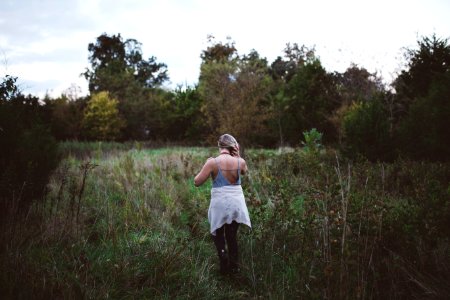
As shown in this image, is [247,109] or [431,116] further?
[247,109]

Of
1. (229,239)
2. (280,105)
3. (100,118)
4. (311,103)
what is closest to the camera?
(229,239)

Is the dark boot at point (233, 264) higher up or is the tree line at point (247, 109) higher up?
the tree line at point (247, 109)

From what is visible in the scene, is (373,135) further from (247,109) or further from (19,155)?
(19,155)

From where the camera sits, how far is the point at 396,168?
7516 mm

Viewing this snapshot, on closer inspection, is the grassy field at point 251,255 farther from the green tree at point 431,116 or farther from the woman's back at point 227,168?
the green tree at point 431,116

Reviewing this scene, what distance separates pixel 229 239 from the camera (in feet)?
12.5

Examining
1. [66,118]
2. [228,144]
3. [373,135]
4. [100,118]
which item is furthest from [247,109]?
[66,118]

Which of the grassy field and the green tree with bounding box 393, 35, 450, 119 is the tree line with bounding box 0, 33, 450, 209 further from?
the grassy field

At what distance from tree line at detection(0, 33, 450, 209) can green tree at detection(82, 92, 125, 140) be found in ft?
0.31

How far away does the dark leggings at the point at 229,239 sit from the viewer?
12.4 feet

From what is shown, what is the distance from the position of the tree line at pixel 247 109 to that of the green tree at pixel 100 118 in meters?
0.09

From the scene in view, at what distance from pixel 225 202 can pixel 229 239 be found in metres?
0.47

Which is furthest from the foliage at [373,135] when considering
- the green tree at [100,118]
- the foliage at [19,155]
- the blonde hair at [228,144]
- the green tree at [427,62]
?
the green tree at [100,118]

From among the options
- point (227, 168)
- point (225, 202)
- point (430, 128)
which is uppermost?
point (430, 128)
